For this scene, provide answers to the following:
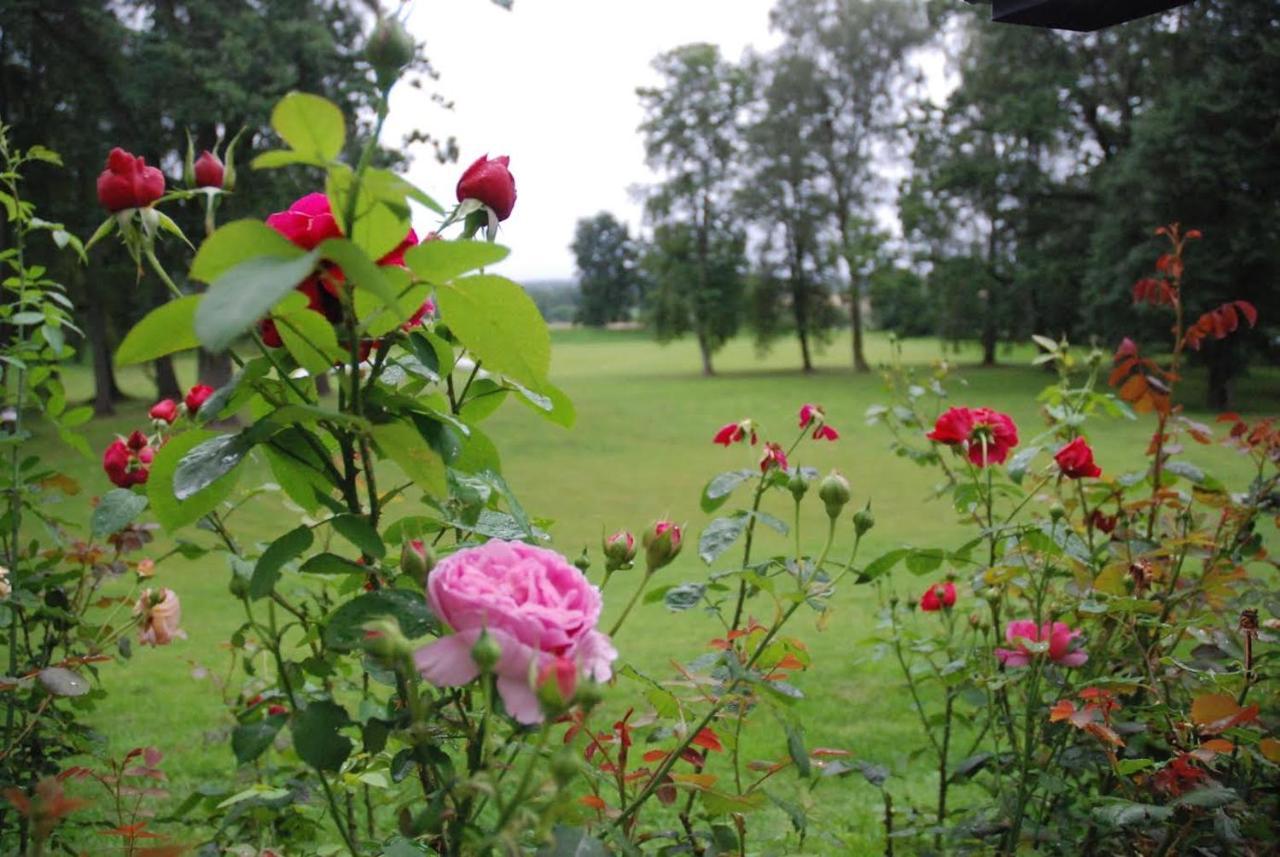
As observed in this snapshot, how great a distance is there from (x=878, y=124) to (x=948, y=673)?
20.1 m

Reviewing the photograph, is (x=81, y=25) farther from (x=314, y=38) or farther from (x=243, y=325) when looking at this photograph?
(x=243, y=325)

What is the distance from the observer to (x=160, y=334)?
545mm

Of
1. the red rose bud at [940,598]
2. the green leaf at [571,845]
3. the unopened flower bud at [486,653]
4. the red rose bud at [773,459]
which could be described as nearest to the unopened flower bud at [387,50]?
the unopened flower bud at [486,653]

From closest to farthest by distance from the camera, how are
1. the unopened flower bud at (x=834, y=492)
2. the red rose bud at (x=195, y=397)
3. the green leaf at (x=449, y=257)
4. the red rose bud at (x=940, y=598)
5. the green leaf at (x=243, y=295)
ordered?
1. the green leaf at (x=243, y=295)
2. the green leaf at (x=449, y=257)
3. the unopened flower bud at (x=834, y=492)
4. the red rose bud at (x=195, y=397)
5. the red rose bud at (x=940, y=598)

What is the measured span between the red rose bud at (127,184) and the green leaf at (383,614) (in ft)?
1.01

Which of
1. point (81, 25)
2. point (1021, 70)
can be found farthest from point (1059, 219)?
point (81, 25)

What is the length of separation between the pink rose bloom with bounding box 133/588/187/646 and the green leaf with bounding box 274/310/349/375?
0.80 meters

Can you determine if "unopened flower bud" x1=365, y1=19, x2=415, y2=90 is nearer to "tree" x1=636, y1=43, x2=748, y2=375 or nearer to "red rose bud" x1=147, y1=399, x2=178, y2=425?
"red rose bud" x1=147, y1=399, x2=178, y2=425

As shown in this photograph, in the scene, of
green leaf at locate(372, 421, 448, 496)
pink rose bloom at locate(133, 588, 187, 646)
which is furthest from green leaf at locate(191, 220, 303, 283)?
pink rose bloom at locate(133, 588, 187, 646)

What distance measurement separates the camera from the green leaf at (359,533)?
581 millimetres

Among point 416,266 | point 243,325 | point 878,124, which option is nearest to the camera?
point 243,325

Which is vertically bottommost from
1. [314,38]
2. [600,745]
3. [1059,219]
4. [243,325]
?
[600,745]

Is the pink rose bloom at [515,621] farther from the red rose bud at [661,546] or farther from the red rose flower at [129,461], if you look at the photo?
the red rose flower at [129,461]

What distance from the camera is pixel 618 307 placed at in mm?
51906
